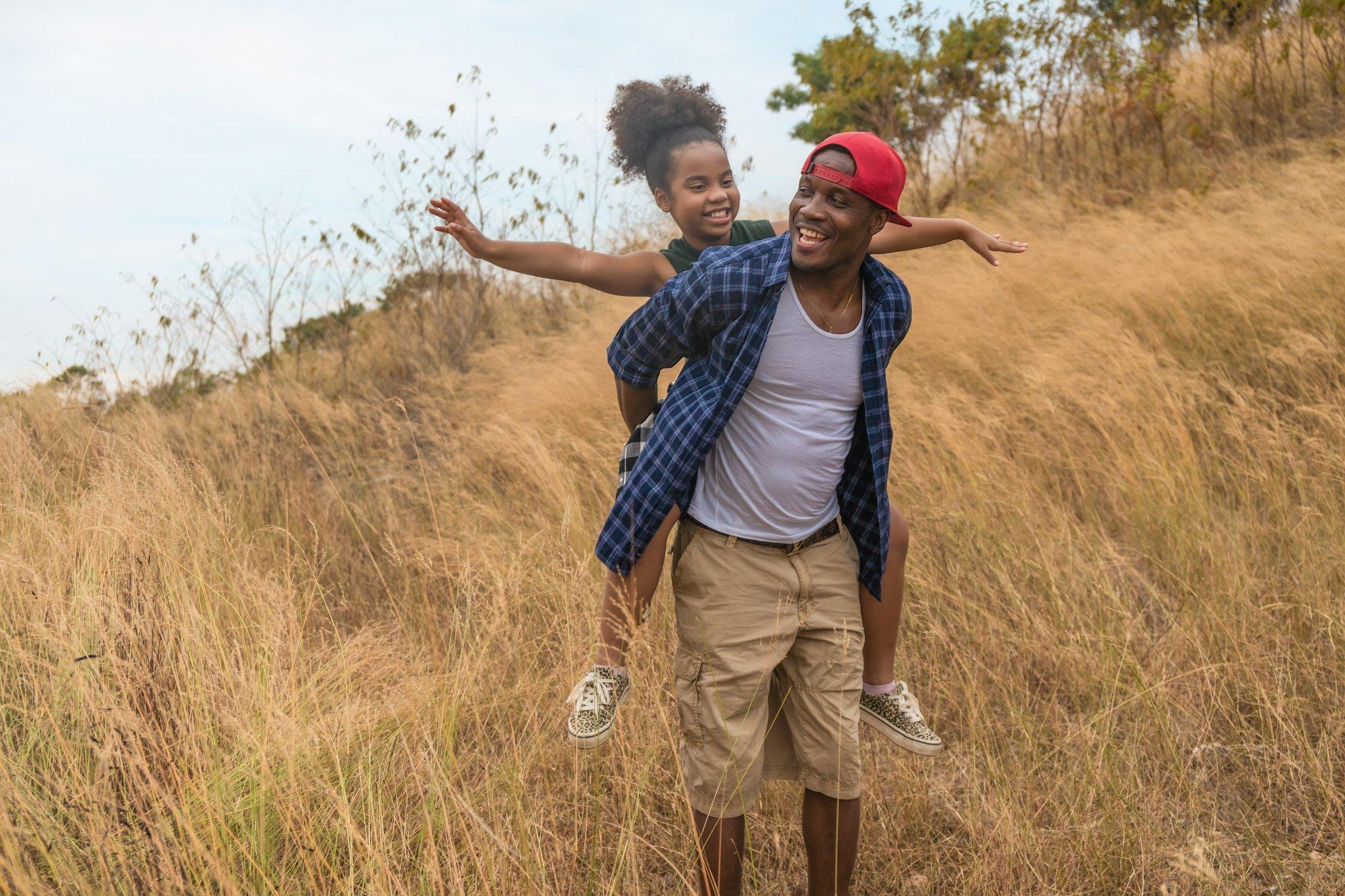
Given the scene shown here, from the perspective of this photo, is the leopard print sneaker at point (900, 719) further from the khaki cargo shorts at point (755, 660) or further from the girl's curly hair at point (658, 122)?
the girl's curly hair at point (658, 122)

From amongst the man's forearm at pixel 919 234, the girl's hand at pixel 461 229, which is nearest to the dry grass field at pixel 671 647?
the girl's hand at pixel 461 229

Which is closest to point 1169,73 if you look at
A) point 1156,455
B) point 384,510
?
point 1156,455

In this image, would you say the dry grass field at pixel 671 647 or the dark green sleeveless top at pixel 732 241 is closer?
the dry grass field at pixel 671 647

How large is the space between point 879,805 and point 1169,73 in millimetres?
9438

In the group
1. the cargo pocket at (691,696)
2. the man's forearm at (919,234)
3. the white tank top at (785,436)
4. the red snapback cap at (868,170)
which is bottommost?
the cargo pocket at (691,696)

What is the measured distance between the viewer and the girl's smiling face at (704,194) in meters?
2.83

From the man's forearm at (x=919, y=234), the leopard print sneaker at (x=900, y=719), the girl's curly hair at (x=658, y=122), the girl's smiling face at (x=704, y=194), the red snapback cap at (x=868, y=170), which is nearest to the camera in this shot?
the red snapback cap at (x=868, y=170)

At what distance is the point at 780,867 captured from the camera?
9.04 feet

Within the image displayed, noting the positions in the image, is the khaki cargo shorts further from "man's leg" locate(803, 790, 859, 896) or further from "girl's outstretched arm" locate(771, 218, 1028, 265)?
"girl's outstretched arm" locate(771, 218, 1028, 265)

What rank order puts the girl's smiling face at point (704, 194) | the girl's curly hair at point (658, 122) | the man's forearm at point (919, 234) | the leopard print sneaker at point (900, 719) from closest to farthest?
the leopard print sneaker at point (900, 719) → the man's forearm at point (919, 234) → the girl's smiling face at point (704, 194) → the girl's curly hair at point (658, 122)

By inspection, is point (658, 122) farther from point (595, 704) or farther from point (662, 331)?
point (595, 704)

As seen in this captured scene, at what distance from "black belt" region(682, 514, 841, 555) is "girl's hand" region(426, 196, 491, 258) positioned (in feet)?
2.79

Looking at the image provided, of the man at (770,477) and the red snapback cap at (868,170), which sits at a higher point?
the red snapback cap at (868,170)

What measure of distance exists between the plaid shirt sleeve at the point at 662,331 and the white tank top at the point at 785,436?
7.1 inches
